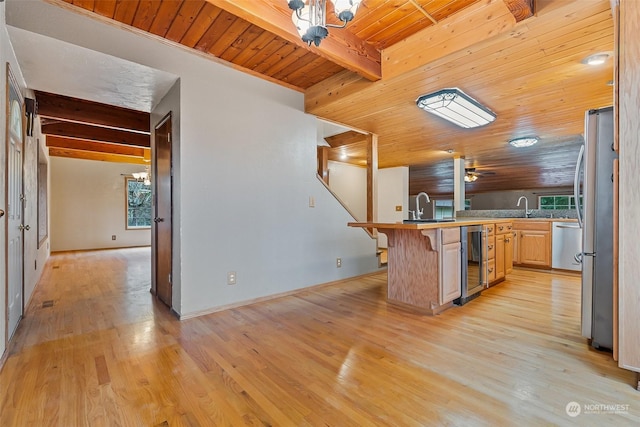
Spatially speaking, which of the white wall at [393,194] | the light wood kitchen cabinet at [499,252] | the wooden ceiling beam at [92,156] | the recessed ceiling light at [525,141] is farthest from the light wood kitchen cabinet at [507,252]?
the wooden ceiling beam at [92,156]

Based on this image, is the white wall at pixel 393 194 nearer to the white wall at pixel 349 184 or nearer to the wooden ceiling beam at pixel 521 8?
the white wall at pixel 349 184

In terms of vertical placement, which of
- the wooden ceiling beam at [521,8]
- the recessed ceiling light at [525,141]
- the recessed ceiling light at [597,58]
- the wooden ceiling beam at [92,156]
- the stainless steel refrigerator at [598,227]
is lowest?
the stainless steel refrigerator at [598,227]

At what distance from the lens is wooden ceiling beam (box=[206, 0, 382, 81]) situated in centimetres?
183

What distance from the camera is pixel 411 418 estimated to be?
136 cm

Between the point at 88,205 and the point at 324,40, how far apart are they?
314 inches

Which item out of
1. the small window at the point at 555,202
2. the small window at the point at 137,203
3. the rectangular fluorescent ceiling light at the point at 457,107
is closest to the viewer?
the rectangular fluorescent ceiling light at the point at 457,107

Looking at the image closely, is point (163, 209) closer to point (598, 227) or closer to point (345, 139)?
point (345, 139)

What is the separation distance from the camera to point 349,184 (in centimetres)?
741

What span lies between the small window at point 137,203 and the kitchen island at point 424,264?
7611 mm

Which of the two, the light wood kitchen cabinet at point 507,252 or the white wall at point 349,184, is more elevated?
the white wall at point 349,184

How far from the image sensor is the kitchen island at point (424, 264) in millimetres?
2707

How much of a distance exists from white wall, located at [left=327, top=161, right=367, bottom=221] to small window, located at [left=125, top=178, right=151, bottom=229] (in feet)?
17.6

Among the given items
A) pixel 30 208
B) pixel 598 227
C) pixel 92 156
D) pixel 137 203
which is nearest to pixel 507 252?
pixel 598 227

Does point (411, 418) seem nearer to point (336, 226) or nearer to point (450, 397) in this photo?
point (450, 397)
